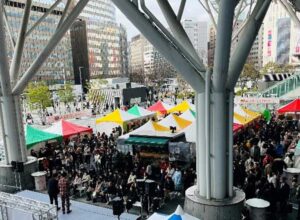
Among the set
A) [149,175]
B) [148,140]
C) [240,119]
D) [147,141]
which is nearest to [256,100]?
[240,119]

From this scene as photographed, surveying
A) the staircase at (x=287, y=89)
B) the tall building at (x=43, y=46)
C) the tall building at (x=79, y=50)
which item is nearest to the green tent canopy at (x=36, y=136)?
the staircase at (x=287, y=89)

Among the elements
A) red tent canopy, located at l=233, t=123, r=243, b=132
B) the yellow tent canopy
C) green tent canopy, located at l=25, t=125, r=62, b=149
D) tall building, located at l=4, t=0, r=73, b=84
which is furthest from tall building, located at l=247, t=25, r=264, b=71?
green tent canopy, located at l=25, t=125, r=62, b=149

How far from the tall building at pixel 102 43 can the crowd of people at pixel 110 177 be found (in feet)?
342

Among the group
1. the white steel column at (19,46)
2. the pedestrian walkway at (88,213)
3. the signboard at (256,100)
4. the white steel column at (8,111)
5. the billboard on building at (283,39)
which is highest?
the billboard on building at (283,39)

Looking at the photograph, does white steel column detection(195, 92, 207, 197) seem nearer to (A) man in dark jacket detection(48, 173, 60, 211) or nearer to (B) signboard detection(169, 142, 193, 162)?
(A) man in dark jacket detection(48, 173, 60, 211)

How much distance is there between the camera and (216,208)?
24.1ft

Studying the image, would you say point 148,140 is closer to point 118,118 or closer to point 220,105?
point 118,118

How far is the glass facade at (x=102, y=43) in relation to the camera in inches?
4604

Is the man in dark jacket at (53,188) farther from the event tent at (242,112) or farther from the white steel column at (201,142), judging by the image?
the event tent at (242,112)

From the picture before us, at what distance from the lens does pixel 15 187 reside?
1189cm

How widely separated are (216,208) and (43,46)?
10583 cm

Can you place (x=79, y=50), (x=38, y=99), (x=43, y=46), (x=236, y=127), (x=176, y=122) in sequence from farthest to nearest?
1. (x=79, y=50)
2. (x=43, y=46)
3. (x=38, y=99)
4. (x=236, y=127)
5. (x=176, y=122)

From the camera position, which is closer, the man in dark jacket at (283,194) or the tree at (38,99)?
the man in dark jacket at (283,194)

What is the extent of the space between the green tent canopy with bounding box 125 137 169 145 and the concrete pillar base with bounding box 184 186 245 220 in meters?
6.47
